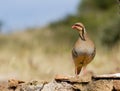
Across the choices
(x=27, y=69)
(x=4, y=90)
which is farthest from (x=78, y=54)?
(x=27, y=69)

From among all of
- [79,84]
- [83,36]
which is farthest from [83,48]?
[79,84]

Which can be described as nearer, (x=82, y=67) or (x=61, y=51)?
(x=82, y=67)

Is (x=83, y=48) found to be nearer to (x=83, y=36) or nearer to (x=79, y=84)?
(x=83, y=36)

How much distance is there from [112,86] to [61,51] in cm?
1388

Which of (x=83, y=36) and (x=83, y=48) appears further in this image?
(x=83, y=36)

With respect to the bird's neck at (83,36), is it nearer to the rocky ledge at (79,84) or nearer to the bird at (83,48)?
the bird at (83,48)

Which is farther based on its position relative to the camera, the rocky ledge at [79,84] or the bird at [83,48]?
the bird at [83,48]

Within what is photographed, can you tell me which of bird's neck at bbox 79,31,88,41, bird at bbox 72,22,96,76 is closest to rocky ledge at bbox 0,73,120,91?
bird at bbox 72,22,96,76

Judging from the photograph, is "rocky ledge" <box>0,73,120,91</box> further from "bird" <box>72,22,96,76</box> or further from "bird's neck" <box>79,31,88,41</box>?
"bird's neck" <box>79,31,88,41</box>

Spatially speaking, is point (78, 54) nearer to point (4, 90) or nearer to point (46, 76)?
point (4, 90)

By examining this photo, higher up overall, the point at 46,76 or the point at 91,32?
the point at 91,32

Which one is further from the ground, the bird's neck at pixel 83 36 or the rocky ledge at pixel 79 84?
the bird's neck at pixel 83 36

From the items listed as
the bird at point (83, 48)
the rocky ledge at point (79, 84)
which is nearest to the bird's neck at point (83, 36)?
the bird at point (83, 48)

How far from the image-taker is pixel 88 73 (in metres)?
10.4
